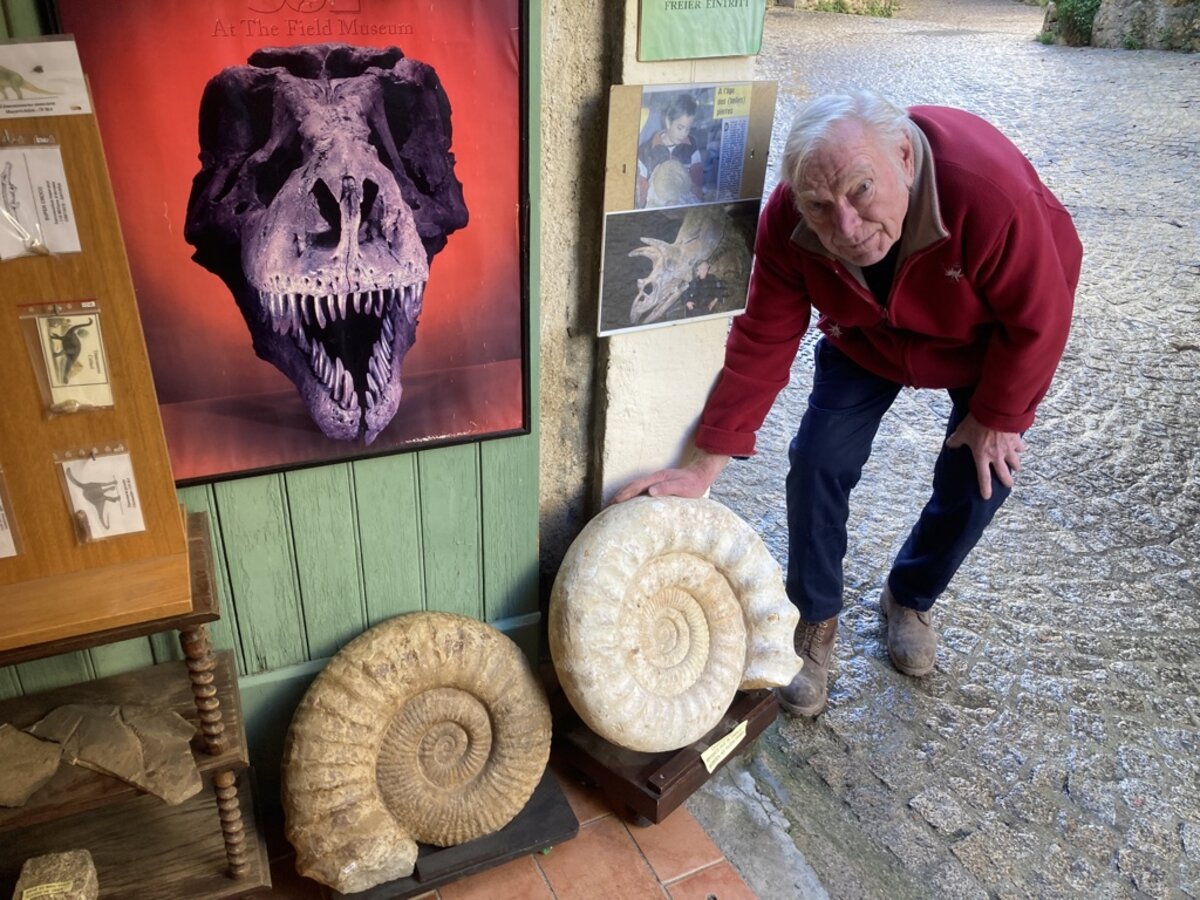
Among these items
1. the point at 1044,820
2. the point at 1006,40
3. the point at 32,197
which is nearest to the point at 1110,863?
the point at 1044,820

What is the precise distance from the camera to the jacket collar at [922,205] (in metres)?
1.75

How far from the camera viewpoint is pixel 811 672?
2389mm

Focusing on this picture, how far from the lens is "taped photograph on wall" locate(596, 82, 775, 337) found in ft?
5.66

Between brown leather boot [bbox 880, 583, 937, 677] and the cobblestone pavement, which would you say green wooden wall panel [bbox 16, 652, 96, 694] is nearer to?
the cobblestone pavement

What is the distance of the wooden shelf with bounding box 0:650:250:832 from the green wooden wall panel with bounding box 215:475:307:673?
92 millimetres

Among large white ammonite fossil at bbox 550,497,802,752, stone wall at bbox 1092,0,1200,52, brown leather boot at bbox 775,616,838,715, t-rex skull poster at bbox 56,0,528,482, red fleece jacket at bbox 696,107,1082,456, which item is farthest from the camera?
stone wall at bbox 1092,0,1200,52

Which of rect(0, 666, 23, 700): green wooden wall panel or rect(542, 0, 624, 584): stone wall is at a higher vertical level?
rect(542, 0, 624, 584): stone wall

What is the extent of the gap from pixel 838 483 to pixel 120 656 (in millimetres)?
1543

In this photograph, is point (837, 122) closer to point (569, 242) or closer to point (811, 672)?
point (569, 242)

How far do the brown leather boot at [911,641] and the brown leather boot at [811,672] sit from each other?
25cm

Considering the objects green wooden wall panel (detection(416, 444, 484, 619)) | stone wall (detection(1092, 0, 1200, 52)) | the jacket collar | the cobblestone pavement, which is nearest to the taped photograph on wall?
the jacket collar

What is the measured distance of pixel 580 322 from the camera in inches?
75.3

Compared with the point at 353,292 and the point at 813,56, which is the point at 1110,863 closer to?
the point at 353,292

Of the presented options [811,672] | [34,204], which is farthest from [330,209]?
[811,672]
